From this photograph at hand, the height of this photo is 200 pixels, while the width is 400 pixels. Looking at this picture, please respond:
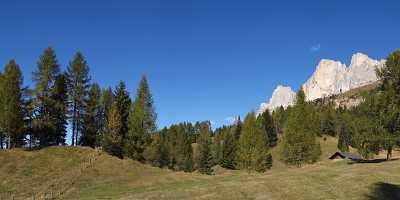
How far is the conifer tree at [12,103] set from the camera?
2586 inches

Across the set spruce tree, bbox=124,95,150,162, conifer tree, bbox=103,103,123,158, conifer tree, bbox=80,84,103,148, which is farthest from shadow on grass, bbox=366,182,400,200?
conifer tree, bbox=80,84,103,148

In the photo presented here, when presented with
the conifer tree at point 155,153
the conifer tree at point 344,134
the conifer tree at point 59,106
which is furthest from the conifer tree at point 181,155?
the conifer tree at point 344,134

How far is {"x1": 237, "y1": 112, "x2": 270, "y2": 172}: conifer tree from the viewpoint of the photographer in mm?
74812

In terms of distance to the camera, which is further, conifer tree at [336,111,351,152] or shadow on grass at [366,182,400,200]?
conifer tree at [336,111,351,152]

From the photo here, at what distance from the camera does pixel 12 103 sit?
65.9m

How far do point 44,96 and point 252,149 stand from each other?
39326 millimetres

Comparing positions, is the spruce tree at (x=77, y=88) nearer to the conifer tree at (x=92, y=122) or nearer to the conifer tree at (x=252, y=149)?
the conifer tree at (x=92, y=122)

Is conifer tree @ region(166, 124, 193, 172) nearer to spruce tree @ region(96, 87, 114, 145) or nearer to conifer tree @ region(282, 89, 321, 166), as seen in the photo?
spruce tree @ region(96, 87, 114, 145)

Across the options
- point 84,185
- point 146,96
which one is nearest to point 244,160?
point 146,96

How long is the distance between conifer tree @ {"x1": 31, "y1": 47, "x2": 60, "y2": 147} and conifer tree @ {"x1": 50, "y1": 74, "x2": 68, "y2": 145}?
0.67 meters

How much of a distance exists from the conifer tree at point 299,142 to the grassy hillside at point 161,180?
45.7 feet

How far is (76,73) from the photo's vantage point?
77.0 m

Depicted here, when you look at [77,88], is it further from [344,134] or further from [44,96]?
[344,134]

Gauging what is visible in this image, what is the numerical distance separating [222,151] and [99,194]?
77.8 metres
